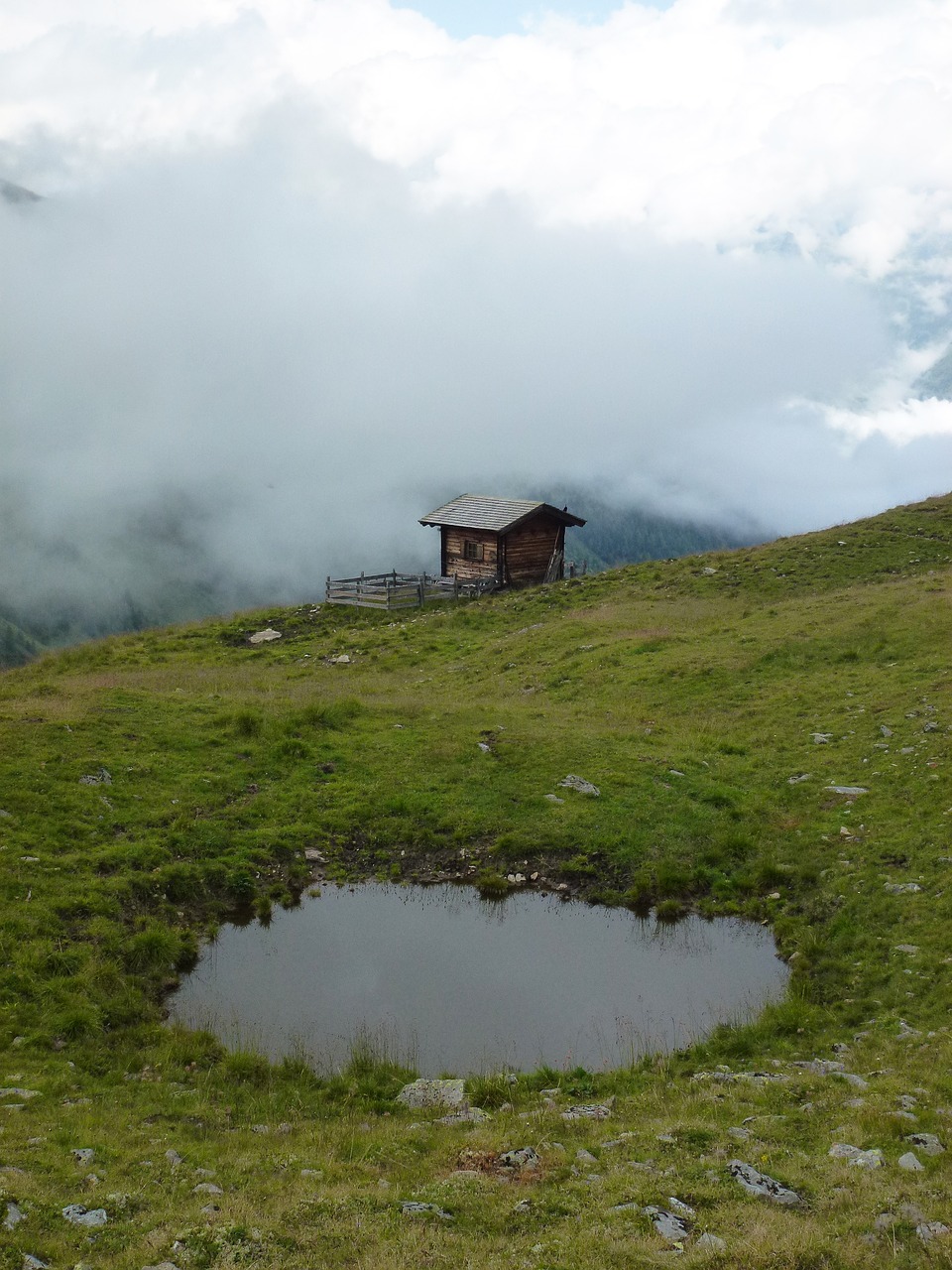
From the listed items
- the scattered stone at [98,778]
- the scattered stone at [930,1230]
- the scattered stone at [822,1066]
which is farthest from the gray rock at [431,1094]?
the scattered stone at [98,778]

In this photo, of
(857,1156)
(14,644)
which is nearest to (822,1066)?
(857,1156)

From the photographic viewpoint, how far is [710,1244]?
26.6 ft

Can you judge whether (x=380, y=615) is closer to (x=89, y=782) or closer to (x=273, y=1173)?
(x=89, y=782)

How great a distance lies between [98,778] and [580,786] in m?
11.0

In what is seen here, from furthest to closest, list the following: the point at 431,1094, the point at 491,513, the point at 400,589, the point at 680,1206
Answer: the point at 491,513 < the point at 400,589 < the point at 431,1094 < the point at 680,1206

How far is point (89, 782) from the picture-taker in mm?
21188

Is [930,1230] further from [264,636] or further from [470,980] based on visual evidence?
[264,636]

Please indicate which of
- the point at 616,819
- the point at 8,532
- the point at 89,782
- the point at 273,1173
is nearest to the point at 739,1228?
the point at 273,1173

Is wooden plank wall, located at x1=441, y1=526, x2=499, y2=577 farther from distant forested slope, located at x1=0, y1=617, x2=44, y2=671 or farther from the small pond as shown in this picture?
distant forested slope, located at x1=0, y1=617, x2=44, y2=671

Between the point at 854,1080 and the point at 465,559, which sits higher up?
the point at 465,559

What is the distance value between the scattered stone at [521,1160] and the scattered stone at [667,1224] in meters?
1.65

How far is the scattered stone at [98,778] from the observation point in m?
21.2

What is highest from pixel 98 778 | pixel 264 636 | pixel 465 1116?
pixel 264 636

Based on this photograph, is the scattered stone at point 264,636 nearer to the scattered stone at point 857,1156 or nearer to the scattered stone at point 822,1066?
the scattered stone at point 822,1066
